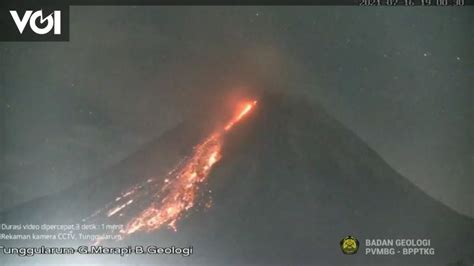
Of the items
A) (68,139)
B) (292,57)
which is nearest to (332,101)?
(292,57)

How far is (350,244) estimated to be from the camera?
10.4ft

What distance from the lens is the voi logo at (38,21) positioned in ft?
10.5

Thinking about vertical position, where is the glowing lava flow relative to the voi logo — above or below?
below

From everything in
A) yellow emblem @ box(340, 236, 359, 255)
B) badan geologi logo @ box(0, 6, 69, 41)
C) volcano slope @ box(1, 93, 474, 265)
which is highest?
badan geologi logo @ box(0, 6, 69, 41)

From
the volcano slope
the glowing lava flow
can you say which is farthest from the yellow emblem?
the glowing lava flow

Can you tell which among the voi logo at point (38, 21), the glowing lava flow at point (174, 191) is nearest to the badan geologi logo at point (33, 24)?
the voi logo at point (38, 21)

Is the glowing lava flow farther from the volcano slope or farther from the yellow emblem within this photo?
the yellow emblem

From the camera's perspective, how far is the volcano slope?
315 centimetres

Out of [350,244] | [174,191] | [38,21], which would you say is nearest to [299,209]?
[350,244]

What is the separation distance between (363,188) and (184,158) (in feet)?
3.41

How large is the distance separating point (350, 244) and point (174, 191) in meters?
1.04

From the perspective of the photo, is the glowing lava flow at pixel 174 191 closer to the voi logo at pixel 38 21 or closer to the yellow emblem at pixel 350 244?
the yellow emblem at pixel 350 244

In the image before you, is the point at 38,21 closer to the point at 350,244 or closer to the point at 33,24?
the point at 33,24

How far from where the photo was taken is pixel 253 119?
3.23m
